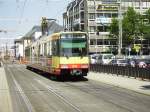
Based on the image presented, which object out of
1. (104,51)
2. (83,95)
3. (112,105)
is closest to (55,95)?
(83,95)

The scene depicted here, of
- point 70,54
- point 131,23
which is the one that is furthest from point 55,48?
point 131,23

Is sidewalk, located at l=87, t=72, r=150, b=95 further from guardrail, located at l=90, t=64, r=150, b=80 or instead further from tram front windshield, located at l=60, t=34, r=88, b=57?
tram front windshield, located at l=60, t=34, r=88, b=57

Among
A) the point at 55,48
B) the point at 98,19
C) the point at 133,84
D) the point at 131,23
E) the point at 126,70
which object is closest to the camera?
the point at 133,84

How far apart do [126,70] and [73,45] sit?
600cm

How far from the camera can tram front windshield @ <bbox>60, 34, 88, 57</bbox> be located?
3184 cm

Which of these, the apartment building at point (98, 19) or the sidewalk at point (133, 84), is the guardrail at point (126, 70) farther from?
the apartment building at point (98, 19)

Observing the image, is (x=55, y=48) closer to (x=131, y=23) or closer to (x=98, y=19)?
(x=131, y=23)

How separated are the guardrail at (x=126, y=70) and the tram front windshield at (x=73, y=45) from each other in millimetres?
3915

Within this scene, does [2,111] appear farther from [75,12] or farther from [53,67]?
[75,12]

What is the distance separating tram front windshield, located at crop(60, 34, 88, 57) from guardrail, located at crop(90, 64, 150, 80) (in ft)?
12.8

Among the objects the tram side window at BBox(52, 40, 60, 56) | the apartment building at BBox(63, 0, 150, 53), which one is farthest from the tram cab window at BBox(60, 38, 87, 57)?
the apartment building at BBox(63, 0, 150, 53)

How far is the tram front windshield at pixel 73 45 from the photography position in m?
31.8

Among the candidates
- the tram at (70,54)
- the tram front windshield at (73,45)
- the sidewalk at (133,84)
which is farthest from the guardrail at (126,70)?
the tram front windshield at (73,45)

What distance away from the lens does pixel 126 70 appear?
3616 centimetres
